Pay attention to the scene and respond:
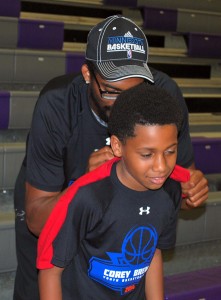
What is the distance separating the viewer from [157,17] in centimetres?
370

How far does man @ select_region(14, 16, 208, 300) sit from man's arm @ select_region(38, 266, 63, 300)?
0.46ft

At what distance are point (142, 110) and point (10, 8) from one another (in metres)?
2.47

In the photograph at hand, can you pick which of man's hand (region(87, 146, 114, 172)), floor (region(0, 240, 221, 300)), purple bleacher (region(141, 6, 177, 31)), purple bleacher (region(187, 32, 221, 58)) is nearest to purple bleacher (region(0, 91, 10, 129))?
floor (region(0, 240, 221, 300))

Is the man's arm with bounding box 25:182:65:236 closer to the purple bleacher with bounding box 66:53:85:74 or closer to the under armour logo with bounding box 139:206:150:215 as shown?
the under armour logo with bounding box 139:206:150:215

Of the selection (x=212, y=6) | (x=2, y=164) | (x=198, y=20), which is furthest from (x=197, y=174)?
(x=212, y=6)

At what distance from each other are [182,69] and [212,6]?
86 cm

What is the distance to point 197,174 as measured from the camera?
1.10m

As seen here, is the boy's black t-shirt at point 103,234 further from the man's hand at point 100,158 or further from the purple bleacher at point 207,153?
the purple bleacher at point 207,153

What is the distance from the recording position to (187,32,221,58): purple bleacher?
3674 millimetres

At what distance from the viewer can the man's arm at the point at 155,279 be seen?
43.6 inches

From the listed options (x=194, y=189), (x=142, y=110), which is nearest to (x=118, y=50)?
(x=142, y=110)

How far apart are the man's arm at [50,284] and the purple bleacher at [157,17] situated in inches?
115

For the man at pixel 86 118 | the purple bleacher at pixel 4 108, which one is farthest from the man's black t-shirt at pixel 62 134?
the purple bleacher at pixel 4 108

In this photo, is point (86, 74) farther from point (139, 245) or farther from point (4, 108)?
point (4, 108)
